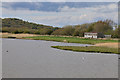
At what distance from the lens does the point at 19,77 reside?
1015 cm

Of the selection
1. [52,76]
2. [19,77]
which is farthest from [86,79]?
[19,77]

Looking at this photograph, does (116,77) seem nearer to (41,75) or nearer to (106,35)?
(41,75)

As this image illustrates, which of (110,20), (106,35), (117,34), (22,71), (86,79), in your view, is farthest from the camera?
(110,20)

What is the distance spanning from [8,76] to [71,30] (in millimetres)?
87935

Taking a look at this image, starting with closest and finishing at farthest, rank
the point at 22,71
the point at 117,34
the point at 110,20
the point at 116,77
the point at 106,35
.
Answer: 1. the point at 116,77
2. the point at 22,71
3. the point at 117,34
4. the point at 106,35
5. the point at 110,20

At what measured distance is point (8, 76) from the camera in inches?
408

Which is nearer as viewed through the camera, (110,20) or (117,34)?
(117,34)

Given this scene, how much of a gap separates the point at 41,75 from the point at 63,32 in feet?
289

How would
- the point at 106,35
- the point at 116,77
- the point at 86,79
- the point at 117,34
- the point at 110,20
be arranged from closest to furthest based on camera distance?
the point at 86,79 → the point at 116,77 → the point at 117,34 → the point at 106,35 → the point at 110,20

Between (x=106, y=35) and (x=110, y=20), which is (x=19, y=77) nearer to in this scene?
(x=106, y=35)

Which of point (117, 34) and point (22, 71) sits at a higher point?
point (117, 34)

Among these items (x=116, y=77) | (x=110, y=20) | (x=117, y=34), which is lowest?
(x=116, y=77)

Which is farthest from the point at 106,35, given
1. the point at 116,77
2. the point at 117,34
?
the point at 116,77

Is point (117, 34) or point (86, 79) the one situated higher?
point (117, 34)
